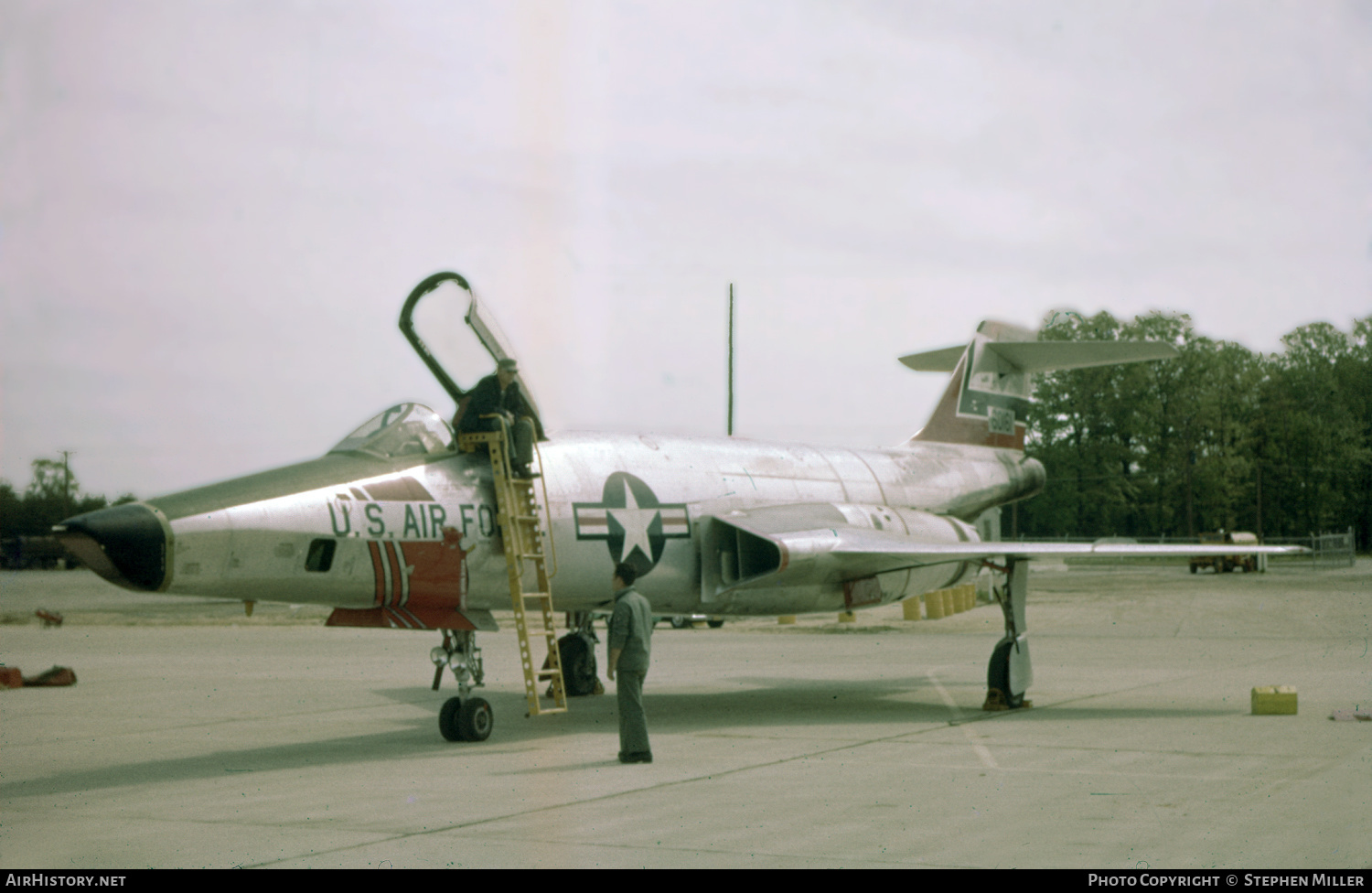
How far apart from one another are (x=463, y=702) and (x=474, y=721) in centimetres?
20

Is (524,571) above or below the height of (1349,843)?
above

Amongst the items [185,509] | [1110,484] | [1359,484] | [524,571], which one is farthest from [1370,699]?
[1359,484]

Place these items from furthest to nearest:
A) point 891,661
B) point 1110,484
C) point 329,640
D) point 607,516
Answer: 1. point 1110,484
2. point 329,640
3. point 891,661
4. point 607,516

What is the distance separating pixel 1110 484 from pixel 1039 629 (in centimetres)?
5416

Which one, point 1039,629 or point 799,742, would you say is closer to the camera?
point 799,742

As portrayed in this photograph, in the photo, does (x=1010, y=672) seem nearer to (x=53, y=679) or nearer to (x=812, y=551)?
(x=812, y=551)

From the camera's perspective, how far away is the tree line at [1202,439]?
78.3 meters

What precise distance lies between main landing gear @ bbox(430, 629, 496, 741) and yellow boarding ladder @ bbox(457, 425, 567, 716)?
0.48 meters

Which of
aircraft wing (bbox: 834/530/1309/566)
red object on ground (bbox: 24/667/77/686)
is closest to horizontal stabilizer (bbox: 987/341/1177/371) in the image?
aircraft wing (bbox: 834/530/1309/566)

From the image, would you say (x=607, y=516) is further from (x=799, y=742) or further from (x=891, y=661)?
(x=891, y=661)

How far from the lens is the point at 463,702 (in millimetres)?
11062

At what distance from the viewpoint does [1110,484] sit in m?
77.3

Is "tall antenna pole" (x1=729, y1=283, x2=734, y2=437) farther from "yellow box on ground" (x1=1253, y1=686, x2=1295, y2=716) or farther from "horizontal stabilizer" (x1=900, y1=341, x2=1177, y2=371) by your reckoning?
"yellow box on ground" (x1=1253, y1=686, x2=1295, y2=716)

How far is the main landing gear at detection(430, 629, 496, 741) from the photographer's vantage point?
10969mm
